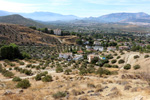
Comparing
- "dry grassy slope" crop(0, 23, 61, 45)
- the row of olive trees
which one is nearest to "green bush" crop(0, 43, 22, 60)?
the row of olive trees

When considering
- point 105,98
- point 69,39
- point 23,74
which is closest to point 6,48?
point 23,74

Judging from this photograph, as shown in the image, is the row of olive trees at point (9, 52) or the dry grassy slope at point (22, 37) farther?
the dry grassy slope at point (22, 37)

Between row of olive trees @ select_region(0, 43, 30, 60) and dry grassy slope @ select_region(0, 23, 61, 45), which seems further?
dry grassy slope @ select_region(0, 23, 61, 45)

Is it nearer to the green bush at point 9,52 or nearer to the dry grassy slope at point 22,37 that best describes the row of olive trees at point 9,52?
the green bush at point 9,52

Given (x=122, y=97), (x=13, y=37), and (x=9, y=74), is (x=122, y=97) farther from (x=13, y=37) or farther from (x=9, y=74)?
(x=13, y=37)

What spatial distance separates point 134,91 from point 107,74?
774 cm

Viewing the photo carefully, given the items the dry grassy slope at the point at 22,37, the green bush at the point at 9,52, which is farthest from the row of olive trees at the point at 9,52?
the dry grassy slope at the point at 22,37

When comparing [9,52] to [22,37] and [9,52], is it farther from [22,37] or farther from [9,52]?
[22,37]

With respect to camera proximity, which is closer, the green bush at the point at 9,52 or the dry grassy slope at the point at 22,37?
the green bush at the point at 9,52

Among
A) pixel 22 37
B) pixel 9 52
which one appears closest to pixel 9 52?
pixel 9 52

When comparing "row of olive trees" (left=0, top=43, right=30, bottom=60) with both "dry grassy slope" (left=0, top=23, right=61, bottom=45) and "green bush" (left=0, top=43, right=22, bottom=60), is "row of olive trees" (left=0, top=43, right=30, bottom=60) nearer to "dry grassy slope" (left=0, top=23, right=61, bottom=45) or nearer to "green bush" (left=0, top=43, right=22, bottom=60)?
"green bush" (left=0, top=43, right=22, bottom=60)

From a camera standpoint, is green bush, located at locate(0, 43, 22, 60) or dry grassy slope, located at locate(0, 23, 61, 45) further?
dry grassy slope, located at locate(0, 23, 61, 45)

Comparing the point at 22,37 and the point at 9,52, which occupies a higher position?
the point at 22,37

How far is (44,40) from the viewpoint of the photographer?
69812mm
